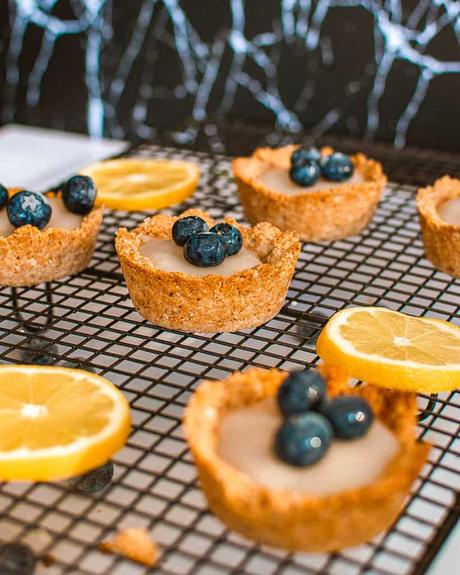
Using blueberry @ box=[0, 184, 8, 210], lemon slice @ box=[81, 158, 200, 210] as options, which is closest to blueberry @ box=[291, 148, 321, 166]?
lemon slice @ box=[81, 158, 200, 210]

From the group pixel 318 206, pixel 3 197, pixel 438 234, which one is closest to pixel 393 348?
pixel 438 234

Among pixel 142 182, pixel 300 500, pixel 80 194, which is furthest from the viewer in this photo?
pixel 142 182

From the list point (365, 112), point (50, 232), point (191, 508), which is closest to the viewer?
point (191, 508)

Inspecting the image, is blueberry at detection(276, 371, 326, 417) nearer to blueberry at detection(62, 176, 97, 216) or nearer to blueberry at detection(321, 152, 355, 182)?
blueberry at detection(62, 176, 97, 216)

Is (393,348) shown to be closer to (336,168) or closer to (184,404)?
(184,404)

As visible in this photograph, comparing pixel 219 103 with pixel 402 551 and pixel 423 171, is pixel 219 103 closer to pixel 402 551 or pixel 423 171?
pixel 423 171

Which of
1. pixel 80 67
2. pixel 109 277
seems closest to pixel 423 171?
pixel 109 277
